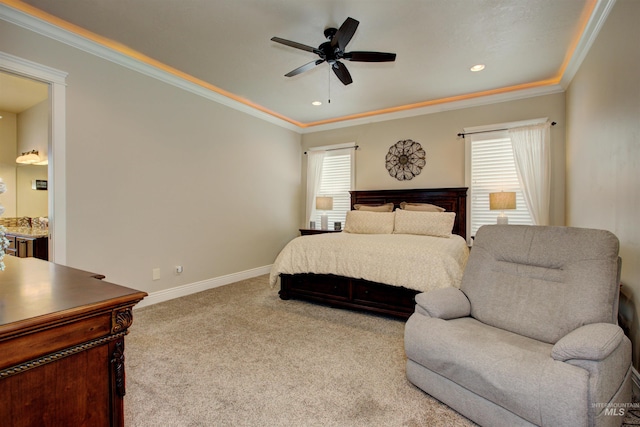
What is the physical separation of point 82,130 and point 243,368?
2.76 m

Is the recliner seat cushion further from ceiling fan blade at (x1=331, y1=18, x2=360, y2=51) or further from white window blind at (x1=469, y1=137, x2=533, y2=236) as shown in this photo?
white window blind at (x1=469, y1=137, x2=533, y2=236)

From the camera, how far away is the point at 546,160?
3.89 metres

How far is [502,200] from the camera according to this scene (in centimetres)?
388

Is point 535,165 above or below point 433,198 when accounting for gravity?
above

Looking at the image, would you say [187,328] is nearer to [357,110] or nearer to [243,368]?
[243,368]

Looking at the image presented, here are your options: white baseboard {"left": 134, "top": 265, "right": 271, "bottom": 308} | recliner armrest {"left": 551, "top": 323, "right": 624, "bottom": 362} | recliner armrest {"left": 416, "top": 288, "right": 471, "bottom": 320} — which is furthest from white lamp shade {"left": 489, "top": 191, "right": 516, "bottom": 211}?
white baseboard {"left": 134, "top": 265, "right": 271, "bottom": 308}

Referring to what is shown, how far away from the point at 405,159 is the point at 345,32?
2941 mm

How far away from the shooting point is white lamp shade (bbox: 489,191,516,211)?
386 centimetres

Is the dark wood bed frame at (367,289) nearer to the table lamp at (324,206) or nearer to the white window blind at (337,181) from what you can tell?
the white window blind at (337,181)

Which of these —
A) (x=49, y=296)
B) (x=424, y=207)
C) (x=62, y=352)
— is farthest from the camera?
(x=424, y=207)

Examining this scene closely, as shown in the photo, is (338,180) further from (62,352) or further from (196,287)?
(62,352)

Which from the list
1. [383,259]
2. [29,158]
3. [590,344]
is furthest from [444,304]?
[29,158]

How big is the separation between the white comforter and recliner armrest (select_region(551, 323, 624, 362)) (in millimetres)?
1297

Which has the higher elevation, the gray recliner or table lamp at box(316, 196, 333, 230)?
table lamp at box(316, 196, 333, 230)
